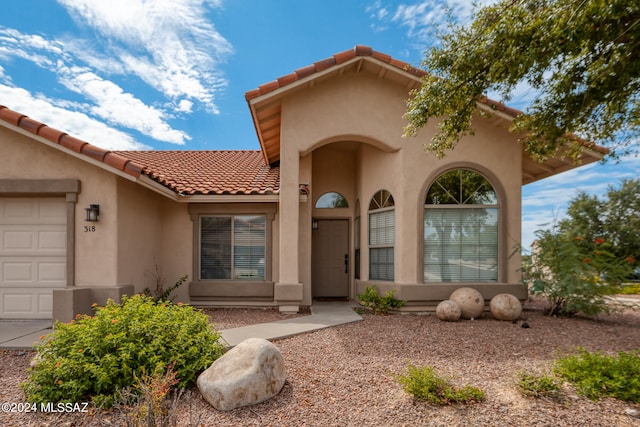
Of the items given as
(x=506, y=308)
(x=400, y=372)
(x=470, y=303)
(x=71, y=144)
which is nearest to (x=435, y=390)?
(x=400, y=372)

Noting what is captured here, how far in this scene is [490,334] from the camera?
646 centimetres

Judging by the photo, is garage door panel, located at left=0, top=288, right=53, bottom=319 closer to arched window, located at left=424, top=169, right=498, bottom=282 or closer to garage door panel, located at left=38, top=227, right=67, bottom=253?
garage door panel, located at left=38, top=227, right=67, bottom=253

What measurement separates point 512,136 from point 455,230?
2733 mm

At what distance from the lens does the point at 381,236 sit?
905cm

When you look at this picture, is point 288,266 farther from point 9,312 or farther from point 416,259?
point 9,312

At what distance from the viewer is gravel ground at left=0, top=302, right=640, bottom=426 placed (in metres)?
3.46

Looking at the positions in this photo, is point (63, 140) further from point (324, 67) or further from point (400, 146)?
→ point (400, 146)

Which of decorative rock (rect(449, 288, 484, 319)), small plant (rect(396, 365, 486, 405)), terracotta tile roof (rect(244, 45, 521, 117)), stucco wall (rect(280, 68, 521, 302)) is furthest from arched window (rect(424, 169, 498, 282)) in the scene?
small plant (rect(396, 365, 486, 405))

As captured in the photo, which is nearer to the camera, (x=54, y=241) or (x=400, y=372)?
(x=400, y=372)

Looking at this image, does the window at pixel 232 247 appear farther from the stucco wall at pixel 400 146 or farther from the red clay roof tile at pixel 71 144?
the red clay roof tile at pixel 71 144

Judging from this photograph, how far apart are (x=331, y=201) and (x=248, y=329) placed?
203 inches

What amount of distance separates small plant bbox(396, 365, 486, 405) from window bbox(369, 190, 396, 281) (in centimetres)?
478

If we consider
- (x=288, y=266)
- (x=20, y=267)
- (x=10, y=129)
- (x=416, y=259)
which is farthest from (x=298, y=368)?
(x=10, y=129)

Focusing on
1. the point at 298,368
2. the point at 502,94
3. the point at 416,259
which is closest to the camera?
the point at 298,368
